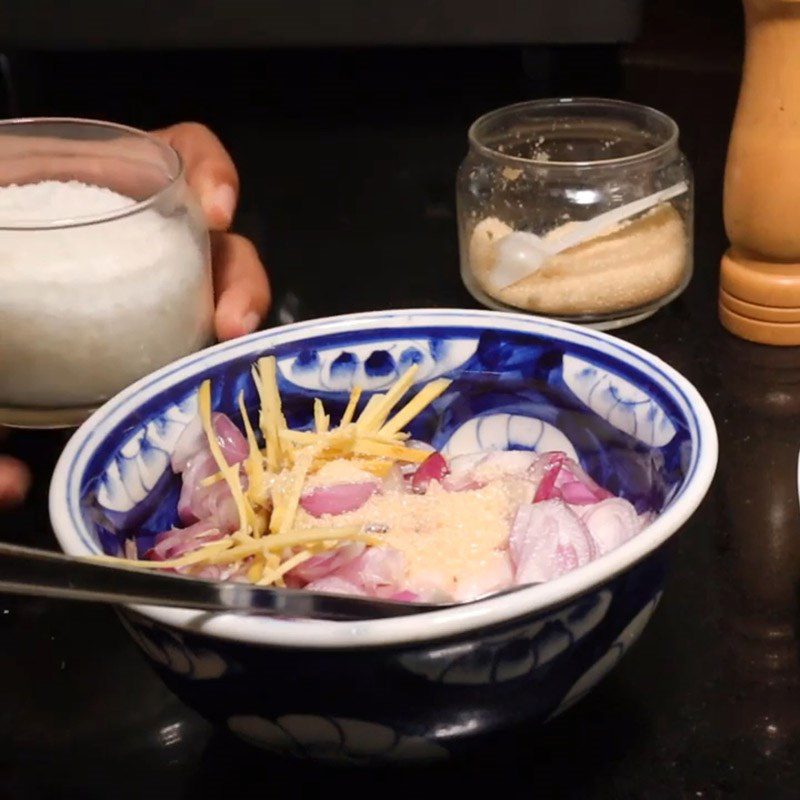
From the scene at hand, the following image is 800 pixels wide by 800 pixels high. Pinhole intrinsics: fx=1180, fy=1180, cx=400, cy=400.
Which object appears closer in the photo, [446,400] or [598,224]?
[446,400]

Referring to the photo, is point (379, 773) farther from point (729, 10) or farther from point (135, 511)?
point (729, 10)

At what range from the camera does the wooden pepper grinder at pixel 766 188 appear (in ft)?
2.36

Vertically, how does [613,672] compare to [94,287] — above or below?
below

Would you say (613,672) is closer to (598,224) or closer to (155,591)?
(155,591)

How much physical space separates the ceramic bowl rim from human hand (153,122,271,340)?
15cm

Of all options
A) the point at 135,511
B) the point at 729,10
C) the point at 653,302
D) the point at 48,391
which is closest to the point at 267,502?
the point at 135,511

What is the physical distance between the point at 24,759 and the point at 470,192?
1.72 feet

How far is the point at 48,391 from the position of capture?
63 cm

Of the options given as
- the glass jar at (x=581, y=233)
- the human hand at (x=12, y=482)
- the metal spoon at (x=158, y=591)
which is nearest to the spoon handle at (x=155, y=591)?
the metal spoon at (x=158, y=591)

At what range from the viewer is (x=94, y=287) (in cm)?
62

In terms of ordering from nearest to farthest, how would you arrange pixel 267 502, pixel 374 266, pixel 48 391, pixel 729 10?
pixel 267 502, pixel 48 391, pixel 374 266, pixel 729 10

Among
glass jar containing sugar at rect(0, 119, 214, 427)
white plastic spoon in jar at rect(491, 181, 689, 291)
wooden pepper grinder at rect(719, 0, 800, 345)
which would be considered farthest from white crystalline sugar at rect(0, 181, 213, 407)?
wooden pepper grinder at rect(719, 0, 800, 345)

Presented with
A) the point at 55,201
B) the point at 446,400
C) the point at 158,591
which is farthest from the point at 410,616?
the point at 55,201

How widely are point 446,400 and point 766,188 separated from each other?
0.30 meters
